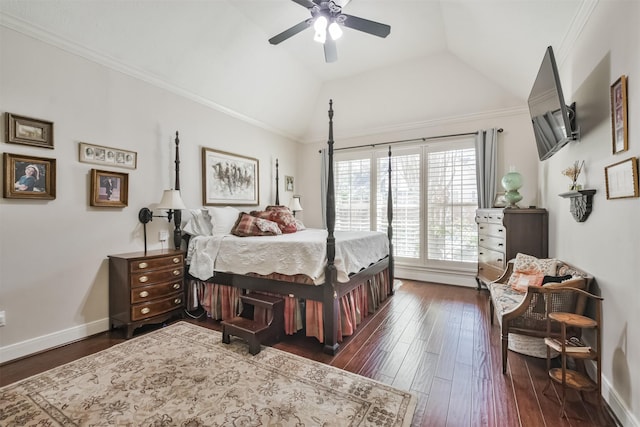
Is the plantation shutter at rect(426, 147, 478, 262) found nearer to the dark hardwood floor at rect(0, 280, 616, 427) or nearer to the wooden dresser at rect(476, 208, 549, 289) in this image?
the wooden dresser at rect(476, 208, 549, 289)

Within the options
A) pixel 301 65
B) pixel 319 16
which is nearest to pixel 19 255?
pixel 319 16

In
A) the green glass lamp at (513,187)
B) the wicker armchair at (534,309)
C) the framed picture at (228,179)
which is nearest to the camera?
the wicker armchair at (534,309)

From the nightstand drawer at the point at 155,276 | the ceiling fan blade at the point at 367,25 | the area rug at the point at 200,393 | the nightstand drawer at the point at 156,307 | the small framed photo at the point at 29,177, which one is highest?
the ceiling fan blade at the point at 367,25

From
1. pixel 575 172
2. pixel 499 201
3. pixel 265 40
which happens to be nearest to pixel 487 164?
pixel 499 201

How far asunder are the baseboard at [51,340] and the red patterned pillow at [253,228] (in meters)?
1.66

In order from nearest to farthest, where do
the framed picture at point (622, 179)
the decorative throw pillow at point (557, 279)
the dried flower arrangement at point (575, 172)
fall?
the framed picture at point (622, 179) → the decorative throw pillow at point (557, 279) → the dried flower arrangement at point (575, 172)

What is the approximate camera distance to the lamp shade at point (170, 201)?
3094mm

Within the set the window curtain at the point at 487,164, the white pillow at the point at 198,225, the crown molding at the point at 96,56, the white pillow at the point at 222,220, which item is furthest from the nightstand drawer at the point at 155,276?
the window curtain at the point at 487,164

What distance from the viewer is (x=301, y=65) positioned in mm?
4500

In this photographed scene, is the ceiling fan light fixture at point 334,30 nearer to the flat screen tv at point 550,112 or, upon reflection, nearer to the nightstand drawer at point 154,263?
the flat screen tv at point 550,112

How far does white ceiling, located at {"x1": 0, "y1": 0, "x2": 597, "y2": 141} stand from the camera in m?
2.40

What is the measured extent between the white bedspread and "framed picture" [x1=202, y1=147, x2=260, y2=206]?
89 cm

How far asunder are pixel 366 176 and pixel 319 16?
3.11 meters

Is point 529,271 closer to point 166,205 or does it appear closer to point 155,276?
point 155,276
